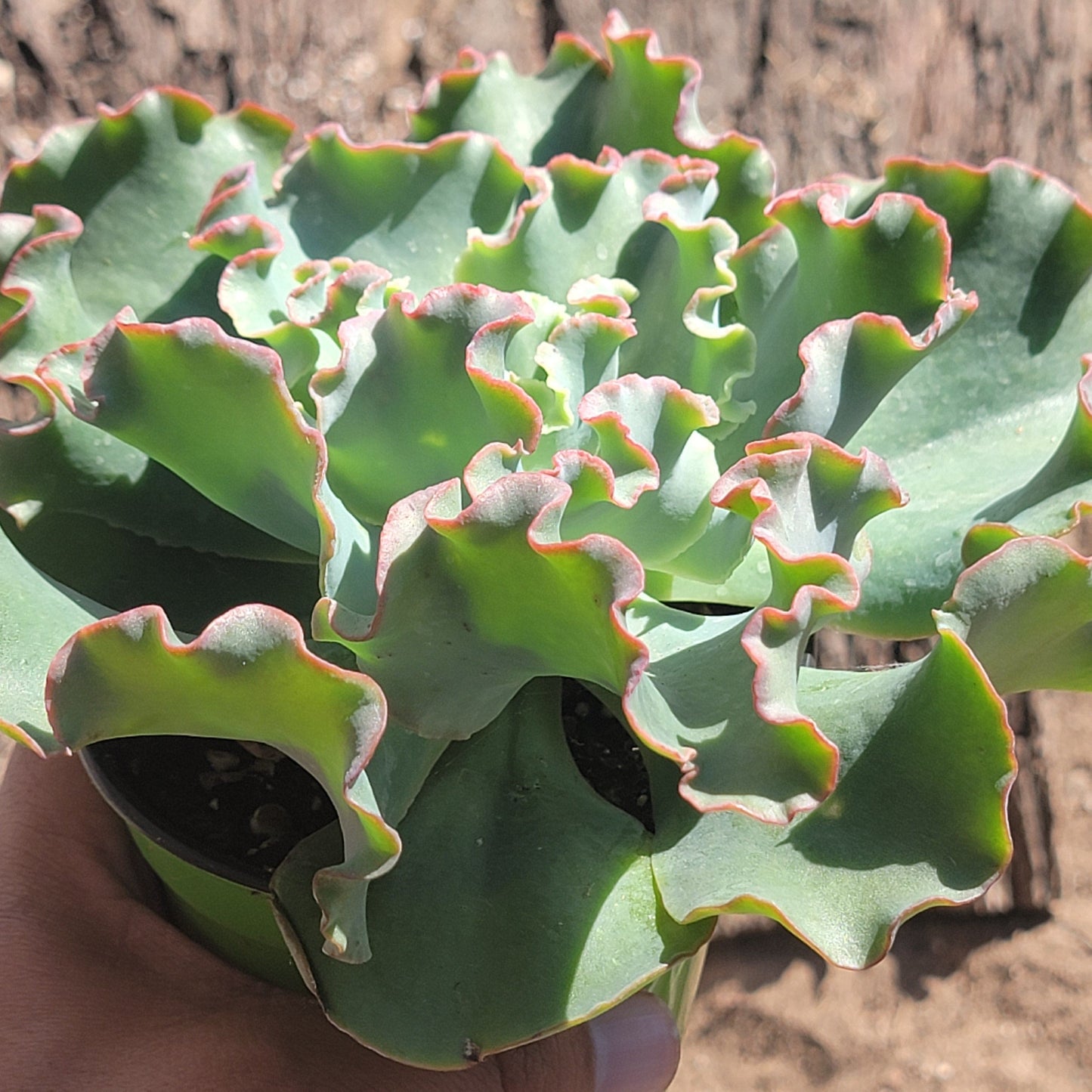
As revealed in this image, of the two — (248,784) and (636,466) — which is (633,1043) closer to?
(248,784)

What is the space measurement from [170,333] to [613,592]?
27 centimetres

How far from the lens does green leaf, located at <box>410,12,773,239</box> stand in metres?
0.89

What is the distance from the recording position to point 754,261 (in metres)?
0.82

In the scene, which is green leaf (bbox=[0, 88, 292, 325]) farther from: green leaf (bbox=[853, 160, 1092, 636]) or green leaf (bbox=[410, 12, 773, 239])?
green leaf (bbox=[853, 160, 1092, 636])

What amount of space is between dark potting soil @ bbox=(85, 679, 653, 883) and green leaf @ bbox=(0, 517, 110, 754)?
0.19 meters

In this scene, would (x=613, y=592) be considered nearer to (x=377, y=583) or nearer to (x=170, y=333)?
(x=377, y=583)

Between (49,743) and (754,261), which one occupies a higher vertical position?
(754,261)

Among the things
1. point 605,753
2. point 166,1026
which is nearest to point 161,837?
point 166,1026

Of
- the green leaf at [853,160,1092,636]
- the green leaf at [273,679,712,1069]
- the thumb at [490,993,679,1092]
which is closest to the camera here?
the green leaf at [273,679,712,1069]

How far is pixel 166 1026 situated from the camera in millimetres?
971

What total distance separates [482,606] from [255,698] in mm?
127

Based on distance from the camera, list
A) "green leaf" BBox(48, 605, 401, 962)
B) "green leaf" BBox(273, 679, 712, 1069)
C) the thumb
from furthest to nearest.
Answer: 1. the thumb
2. "green leaf" BBox(273, 679, 712, 1069)
3. "green leaf" BBox(48, 605, 401, 962)

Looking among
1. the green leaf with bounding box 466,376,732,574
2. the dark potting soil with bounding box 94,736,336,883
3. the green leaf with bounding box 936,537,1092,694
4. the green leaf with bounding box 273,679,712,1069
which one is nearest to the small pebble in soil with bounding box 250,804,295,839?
the dark potting soil with bounding box 94,736,336,883

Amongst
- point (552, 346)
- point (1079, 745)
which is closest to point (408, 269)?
point (552, 346)
